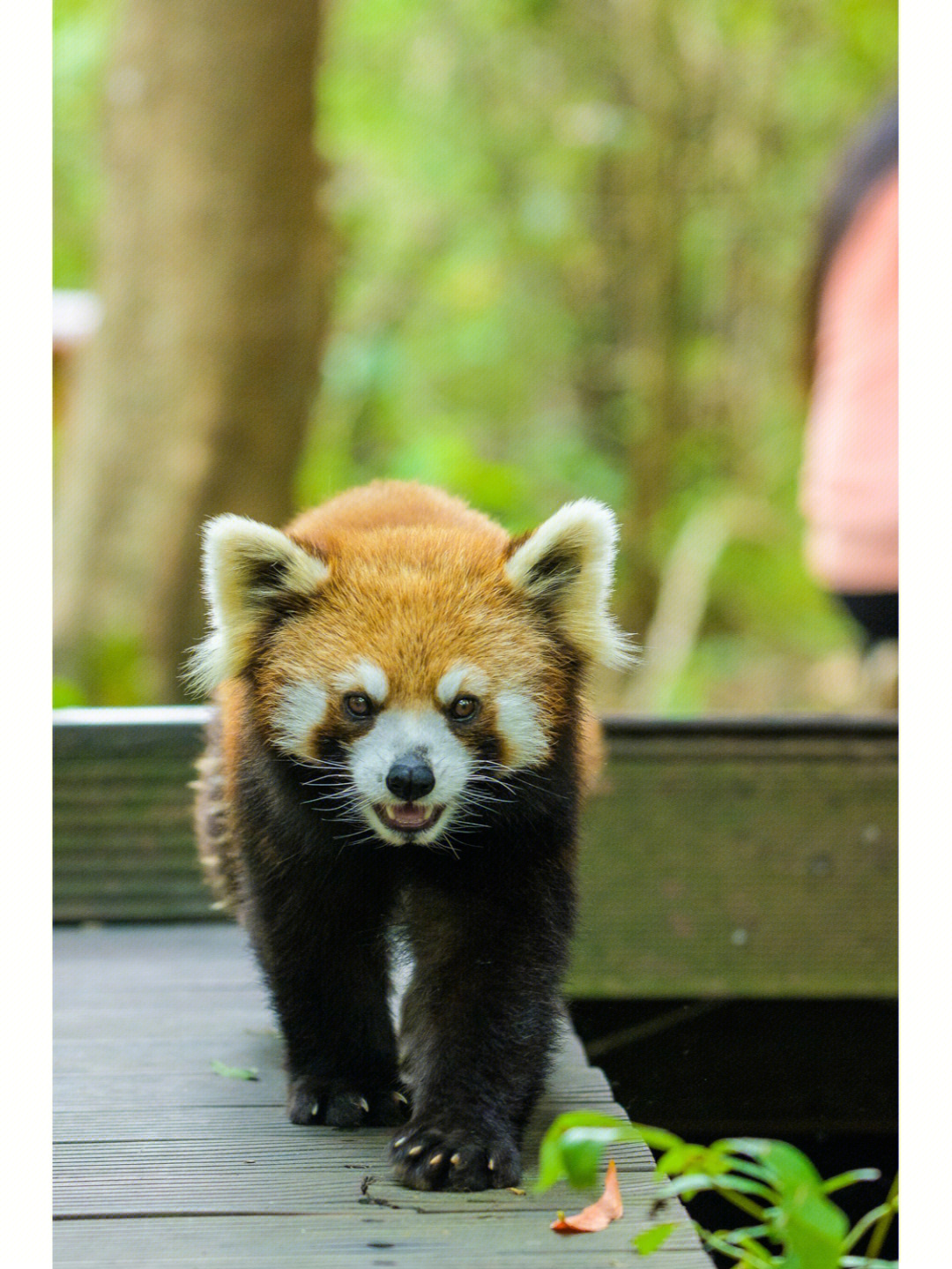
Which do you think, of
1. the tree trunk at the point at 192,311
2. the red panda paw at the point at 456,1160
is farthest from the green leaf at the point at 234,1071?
the tree trunk at the point at 192,311

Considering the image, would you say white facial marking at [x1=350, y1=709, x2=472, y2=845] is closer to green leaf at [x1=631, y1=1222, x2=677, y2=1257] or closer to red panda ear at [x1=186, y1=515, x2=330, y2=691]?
red panda ear at [x1=186, y1=515, x2=330, y2=691]

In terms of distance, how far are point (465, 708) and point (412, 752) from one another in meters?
0.13

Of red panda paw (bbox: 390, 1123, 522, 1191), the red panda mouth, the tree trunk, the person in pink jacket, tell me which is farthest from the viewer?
the tree trunk

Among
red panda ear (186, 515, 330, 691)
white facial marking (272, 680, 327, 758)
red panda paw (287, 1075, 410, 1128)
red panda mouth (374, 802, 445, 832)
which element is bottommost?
red panda paw (287, 1075, 410, 1128)

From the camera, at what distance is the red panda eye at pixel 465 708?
206cm

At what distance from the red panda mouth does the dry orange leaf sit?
0.56 m

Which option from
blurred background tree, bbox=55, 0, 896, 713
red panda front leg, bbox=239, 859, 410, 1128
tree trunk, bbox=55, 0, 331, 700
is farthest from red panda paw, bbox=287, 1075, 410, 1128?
blurred background tree, bbox=55, 0, 896, 713

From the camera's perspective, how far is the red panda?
2.04 metres

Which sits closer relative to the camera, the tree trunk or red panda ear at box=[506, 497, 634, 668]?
red panda ear at box=[506, 497, 634, 668]

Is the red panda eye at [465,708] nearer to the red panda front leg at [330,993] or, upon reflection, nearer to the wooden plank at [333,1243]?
the red panda front leg at [330,993]

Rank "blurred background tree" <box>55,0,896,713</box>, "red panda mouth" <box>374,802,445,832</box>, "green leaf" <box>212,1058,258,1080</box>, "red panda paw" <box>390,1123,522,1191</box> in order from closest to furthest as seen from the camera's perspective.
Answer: "red panda paw" <box>390,1123,522,1191</box> < "red panda mouth" <box>374,802,445,832</box> < "green leaf" <box>212,1058,258,1080</box> < "blurred background tree" <box>55,0,896,713</box>

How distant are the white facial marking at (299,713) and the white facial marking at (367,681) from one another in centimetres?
5

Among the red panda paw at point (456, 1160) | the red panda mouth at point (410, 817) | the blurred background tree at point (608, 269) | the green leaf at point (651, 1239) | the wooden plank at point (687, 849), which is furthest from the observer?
the blurred background tree at point (608, 269)
